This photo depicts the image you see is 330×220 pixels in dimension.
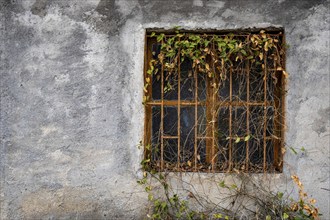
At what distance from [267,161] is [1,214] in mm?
2484

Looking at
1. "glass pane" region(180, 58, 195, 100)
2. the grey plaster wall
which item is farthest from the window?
the grey plaster wall

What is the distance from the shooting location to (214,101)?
15.0 feet

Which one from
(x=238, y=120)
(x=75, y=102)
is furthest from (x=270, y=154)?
(x=75, y=102)

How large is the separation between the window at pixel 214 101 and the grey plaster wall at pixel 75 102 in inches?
6.9

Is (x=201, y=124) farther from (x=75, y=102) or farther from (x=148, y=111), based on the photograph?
(x=75, y=102)

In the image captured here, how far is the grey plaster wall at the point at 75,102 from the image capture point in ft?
14.9

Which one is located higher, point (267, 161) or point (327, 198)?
point (267, 161)

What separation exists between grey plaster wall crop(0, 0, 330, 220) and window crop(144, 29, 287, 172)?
176 mm

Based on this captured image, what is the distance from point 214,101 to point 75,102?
1263 millimetres

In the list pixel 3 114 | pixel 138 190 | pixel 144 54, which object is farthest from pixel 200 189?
pixel 3 114

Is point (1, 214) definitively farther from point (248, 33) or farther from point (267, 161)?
point (248, 33)

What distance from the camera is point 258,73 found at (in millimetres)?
4543

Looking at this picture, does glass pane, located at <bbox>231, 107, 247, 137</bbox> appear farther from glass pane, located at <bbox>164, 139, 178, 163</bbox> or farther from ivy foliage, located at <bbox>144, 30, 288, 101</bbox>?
glass pane, located at <bbox>164, 139, 178, 163</bbox>

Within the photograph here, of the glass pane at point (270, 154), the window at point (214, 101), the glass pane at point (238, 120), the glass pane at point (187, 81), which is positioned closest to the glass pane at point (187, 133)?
the window at point (214, 101)
